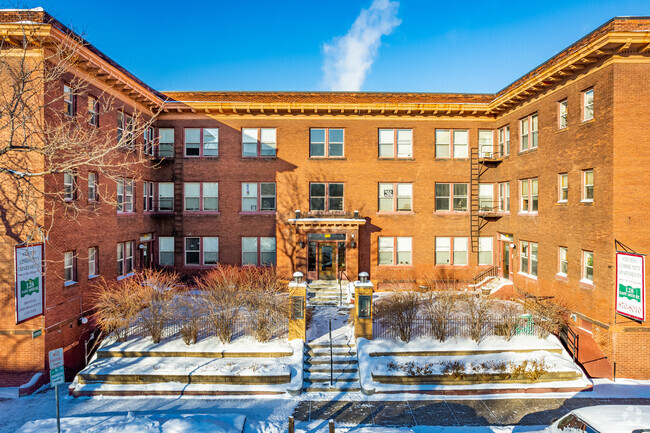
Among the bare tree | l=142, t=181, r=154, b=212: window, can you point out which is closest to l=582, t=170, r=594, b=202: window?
the bare tree

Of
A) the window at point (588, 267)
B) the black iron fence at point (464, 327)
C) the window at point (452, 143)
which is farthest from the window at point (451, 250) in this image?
the black iron fence at point (464, 327)

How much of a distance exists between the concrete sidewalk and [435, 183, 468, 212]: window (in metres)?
12.2

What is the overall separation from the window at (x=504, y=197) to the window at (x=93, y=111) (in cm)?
2126

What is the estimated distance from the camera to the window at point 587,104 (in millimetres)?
13664

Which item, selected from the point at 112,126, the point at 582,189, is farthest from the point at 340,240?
the point at 112,126

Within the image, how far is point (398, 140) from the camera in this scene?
2083cm

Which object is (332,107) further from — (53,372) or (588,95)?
(53,372)

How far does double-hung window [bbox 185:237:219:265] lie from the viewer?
67.9 ft

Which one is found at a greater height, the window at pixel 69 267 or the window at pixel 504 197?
the window at pixel 504 197

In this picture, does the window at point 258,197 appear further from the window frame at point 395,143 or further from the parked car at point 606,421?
the parked car at point 606,421

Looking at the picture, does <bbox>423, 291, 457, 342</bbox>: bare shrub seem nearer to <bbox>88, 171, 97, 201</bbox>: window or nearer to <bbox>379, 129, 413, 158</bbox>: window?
<bbox>379, 129, 413, 158</bbox>: window

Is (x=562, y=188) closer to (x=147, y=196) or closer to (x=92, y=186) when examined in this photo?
(x=92, y=186)

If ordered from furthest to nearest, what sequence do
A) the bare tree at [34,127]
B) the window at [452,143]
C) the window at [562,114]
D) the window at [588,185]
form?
the window at [452,143] < the window at [562,114] < the window at [588,185] < the bare tree at [34,127]

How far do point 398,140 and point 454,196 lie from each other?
191 inches
